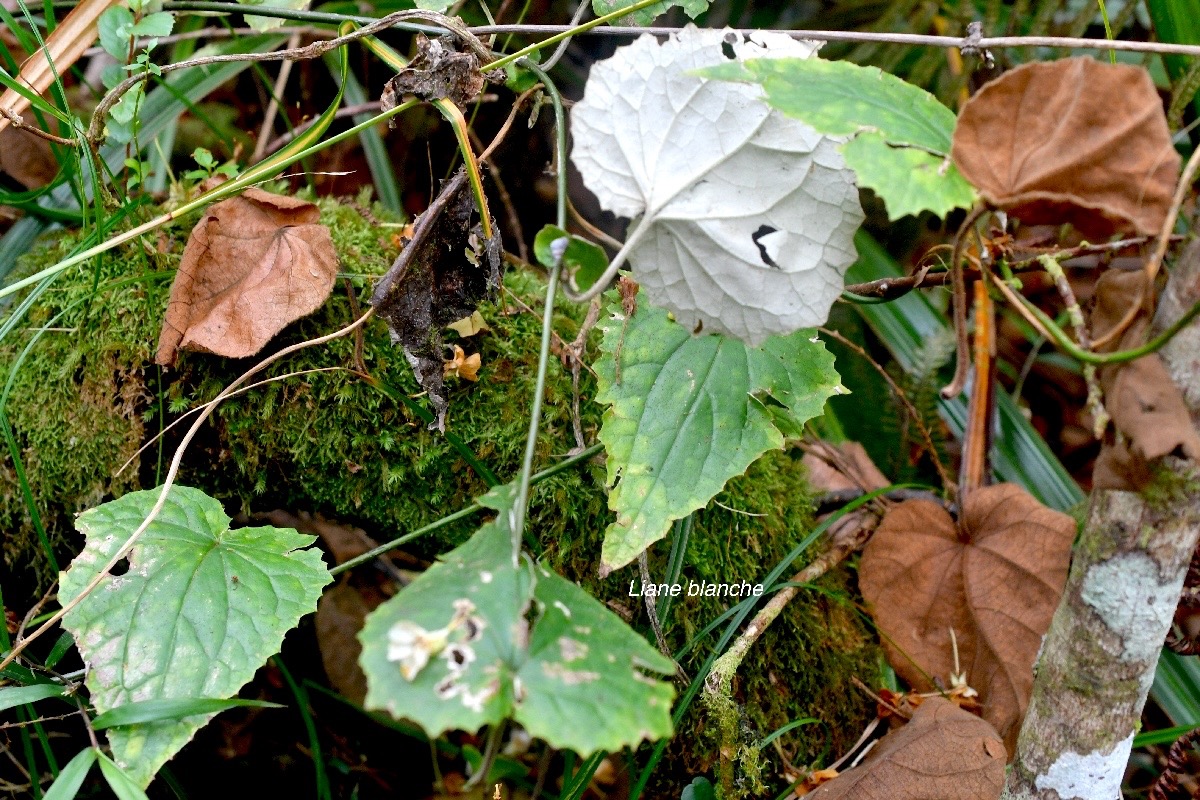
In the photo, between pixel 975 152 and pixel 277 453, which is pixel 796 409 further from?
pixel 277 453

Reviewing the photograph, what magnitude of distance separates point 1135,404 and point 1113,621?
0.88 ft

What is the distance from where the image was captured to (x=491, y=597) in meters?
0.84

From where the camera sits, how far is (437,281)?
127 cm

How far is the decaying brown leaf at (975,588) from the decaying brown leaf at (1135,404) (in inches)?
20.4

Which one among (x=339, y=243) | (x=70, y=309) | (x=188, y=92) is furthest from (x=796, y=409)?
(x=188, y=92)

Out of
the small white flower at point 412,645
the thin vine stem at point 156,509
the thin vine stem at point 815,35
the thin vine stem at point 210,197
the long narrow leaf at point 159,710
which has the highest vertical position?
the thin vine stem at point 815,35

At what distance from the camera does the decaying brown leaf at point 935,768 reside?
116 centimetres

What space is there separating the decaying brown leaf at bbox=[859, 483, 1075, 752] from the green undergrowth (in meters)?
0.08

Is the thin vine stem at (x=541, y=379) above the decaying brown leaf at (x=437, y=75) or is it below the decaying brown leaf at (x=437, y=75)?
below

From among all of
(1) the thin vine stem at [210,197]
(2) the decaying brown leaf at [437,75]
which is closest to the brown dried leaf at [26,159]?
(1) the thin vine stem at [210,197]

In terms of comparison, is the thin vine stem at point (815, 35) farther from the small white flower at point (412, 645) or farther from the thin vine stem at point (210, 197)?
the small white flower at point (412, 645)

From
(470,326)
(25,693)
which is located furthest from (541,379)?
(25,693)

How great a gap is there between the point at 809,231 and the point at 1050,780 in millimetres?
734

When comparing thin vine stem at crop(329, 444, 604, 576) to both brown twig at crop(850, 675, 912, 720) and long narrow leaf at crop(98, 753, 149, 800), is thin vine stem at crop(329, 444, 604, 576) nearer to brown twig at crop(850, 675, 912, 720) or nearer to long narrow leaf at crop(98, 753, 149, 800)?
long narrow leaf at crop(98, 753, 149, 800)
